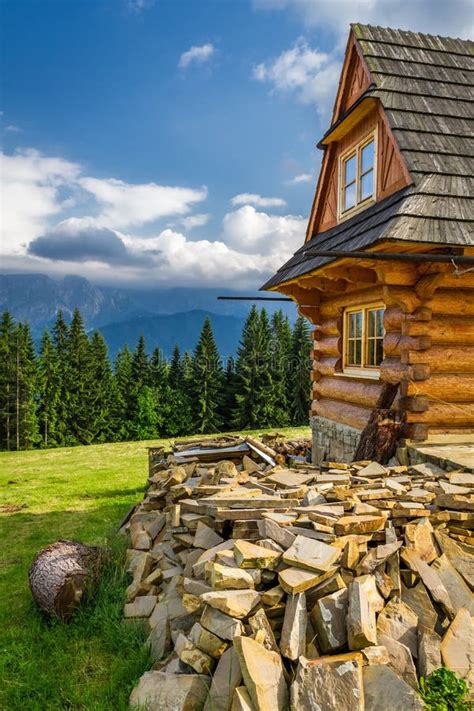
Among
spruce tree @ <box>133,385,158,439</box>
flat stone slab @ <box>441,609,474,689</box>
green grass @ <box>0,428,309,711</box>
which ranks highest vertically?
flat stone slab @ <box>441,609,474,689</box>

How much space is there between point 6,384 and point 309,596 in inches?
1584

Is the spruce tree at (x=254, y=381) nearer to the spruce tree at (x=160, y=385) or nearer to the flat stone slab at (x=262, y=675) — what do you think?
the spruce tree at (x=160, y=385)

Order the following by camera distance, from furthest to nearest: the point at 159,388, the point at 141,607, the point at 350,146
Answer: the point at 159,388, the point at 350,146, the point at 141,607

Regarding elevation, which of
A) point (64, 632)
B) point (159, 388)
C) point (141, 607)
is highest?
point (141, 607)

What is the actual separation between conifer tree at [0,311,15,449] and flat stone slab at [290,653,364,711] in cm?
3990

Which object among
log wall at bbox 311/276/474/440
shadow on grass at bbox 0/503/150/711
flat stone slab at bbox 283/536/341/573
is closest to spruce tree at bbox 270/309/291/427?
log wall at bbox 311/276/474/440

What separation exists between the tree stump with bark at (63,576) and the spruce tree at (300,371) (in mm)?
40344

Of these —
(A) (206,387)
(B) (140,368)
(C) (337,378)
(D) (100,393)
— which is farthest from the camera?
(B) (140,368)

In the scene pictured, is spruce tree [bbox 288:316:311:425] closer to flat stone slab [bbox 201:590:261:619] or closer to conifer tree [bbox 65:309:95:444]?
conifer tree [bbox 65:309:95:444]

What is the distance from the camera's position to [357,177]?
866 centimetres

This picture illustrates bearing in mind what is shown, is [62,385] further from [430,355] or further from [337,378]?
[430,355]

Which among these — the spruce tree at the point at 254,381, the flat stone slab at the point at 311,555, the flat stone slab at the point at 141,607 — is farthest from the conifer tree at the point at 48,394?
the flat stone slab at the point at 311,555

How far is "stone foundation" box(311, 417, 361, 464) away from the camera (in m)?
8.58

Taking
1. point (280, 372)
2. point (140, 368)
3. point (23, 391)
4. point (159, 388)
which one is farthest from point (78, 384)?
point (280, 372)
